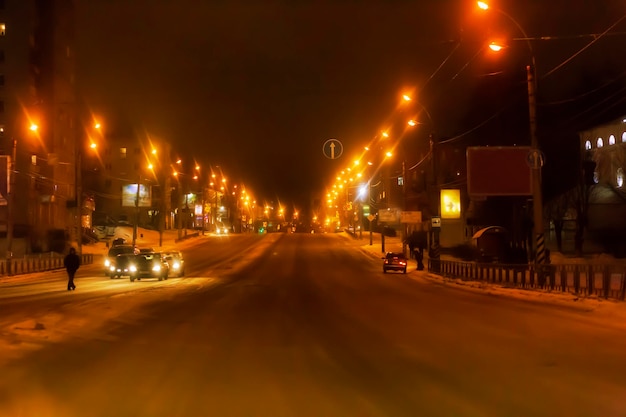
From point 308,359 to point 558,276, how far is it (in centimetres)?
1829

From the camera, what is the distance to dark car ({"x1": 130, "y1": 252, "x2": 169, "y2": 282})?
35.1 metres

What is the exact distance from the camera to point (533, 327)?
14.8 metres

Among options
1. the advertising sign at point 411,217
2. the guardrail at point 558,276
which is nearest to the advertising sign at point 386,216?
the advertising sign at point 411,217

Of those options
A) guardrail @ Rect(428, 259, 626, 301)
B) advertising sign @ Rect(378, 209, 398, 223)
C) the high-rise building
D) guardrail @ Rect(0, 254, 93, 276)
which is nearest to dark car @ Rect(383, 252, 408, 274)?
guardrail @ Rect(428, 259, 626, 301)

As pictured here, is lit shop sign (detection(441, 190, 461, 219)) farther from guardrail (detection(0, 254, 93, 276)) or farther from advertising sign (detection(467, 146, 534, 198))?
guardrail (detection(0, 254, 93, 276))

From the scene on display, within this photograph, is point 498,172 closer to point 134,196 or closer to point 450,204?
point 450,204

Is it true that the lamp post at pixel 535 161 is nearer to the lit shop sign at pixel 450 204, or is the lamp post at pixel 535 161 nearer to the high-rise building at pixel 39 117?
the lit shop sign at pixel 450 204

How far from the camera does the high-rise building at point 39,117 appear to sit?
61469 millimetres

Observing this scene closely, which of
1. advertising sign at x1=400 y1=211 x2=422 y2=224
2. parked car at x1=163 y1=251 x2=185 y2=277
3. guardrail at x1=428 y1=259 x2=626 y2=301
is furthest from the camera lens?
advertising sign at x1=400 y1=211 x2=422 y2=224

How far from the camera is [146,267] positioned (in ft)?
115

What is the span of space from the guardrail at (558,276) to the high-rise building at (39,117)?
36.5m

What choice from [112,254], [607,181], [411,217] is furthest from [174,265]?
[607,181]

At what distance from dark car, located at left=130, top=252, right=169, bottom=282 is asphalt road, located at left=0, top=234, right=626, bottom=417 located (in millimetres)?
13093

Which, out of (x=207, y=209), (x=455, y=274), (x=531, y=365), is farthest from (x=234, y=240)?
(x=531, y=365)
